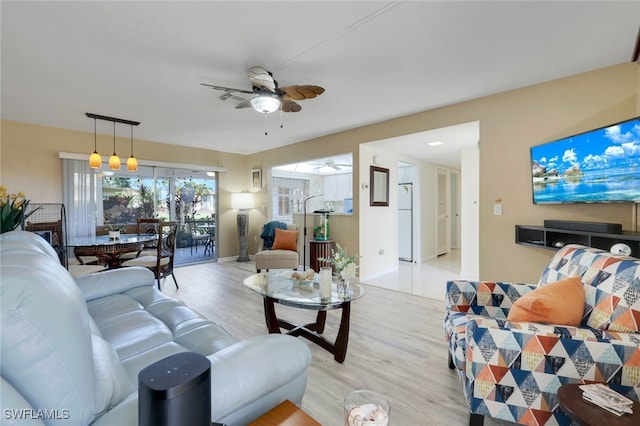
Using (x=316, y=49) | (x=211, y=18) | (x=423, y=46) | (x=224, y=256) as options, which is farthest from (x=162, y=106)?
(x=224, y=256)

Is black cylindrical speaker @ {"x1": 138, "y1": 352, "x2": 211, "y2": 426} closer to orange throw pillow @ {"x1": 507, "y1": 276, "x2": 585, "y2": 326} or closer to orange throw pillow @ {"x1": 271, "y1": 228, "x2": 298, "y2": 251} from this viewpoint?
orange throw pillow @ {"x1": 507, "y1": 276, "x2": 585, "y2": 326}

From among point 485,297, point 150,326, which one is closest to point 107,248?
point 150,326

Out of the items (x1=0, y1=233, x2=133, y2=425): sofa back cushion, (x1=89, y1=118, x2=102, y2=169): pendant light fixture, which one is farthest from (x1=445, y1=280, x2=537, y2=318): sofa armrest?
(x1=89, y1=118, x2=102, y2=169): pendant light fixture

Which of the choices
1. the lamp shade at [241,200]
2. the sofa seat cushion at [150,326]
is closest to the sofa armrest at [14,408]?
the sofa seat cushion at [150,326]

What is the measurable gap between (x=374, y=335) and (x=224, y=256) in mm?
4622

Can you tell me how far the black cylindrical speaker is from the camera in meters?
0.61

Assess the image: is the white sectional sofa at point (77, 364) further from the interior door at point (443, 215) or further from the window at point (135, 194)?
the interior door at point (443, 215)

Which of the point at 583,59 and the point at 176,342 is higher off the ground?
the point at 583,59

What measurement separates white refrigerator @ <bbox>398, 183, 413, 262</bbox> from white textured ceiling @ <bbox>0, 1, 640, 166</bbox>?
3.10 meters

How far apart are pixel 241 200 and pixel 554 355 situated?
600 cm

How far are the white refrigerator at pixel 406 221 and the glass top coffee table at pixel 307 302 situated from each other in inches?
166

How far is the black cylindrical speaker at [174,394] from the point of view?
1.99 ft

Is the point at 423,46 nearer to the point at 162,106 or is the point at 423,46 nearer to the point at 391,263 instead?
the point at 162,106

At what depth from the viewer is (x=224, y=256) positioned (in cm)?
646
